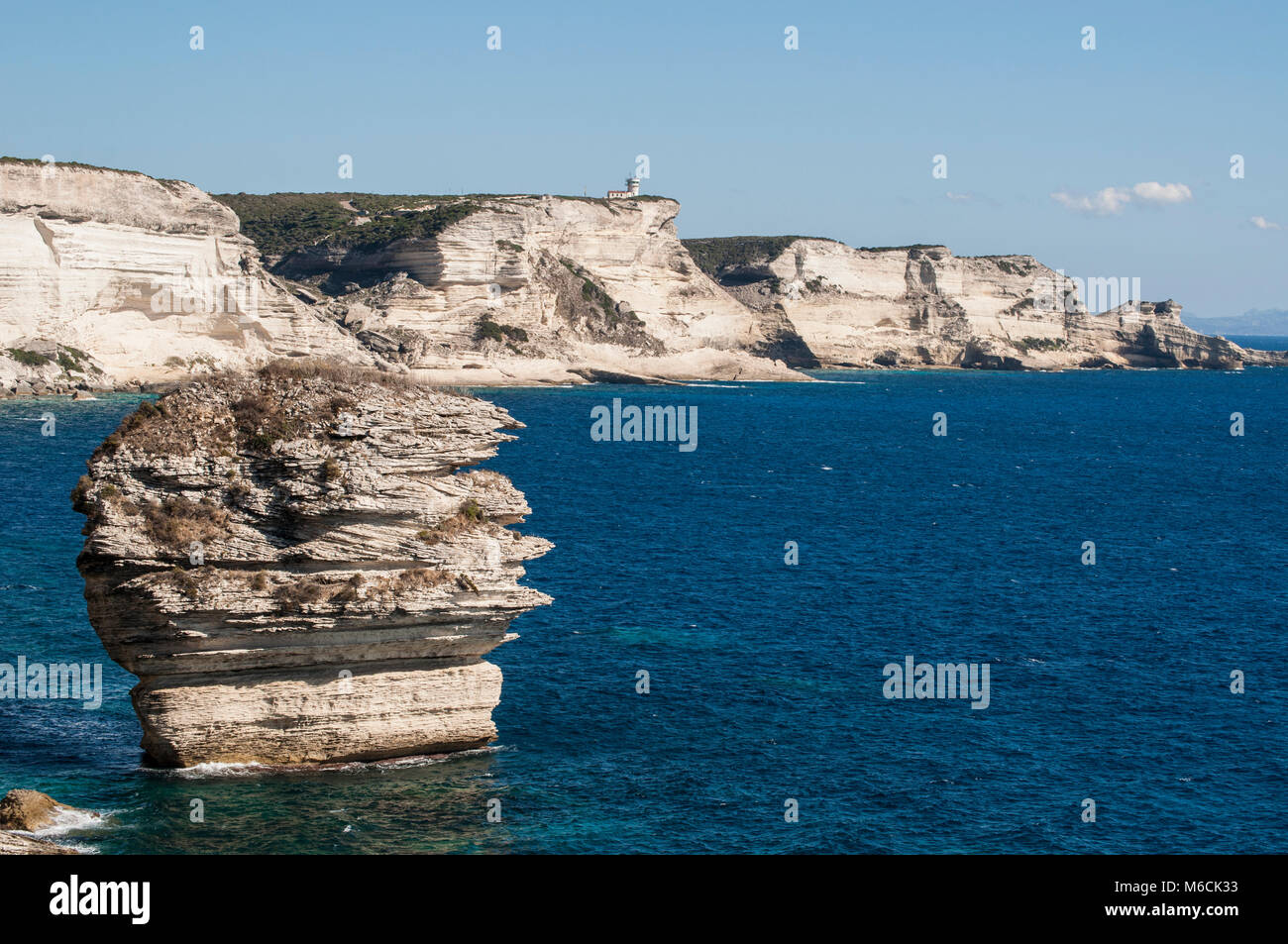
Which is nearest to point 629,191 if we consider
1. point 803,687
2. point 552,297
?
point 552,297

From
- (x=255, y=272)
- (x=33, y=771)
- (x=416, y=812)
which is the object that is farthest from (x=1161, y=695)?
(x=255, y=272)

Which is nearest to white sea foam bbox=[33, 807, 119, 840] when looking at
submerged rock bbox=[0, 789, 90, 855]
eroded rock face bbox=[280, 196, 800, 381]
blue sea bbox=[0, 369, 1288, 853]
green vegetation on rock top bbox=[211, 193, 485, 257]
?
submerged rock bbox=[0, 789, 90, 855]

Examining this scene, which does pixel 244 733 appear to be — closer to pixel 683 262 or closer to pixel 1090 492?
pixel 1090 492

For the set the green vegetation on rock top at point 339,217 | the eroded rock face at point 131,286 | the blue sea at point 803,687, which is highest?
the green vegetation on rock top at point 339,217

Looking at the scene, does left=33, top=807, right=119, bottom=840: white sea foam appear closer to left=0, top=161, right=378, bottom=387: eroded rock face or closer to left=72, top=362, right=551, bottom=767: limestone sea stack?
left=72, top=362, right=551, bottom=767: limestone sea stack

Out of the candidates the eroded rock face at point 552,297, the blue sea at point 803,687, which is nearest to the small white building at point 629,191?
the eroded rock face at point 552,297

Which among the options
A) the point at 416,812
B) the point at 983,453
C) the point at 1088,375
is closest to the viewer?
the point at 416,812

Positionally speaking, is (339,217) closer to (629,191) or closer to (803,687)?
(629,191)

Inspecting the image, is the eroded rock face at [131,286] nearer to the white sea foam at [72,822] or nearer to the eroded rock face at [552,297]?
the eroded rock face at [552,297]
